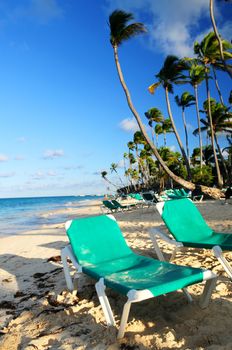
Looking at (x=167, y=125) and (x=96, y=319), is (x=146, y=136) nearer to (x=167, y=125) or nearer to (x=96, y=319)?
(x=96, y=319)

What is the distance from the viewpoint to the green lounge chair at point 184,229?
386cm

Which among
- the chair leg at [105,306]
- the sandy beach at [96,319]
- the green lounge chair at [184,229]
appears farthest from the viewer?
the green lounge chair at [184,229]

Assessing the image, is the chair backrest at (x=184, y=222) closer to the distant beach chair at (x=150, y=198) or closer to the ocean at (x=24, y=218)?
the ocean at (x=24, y=218)

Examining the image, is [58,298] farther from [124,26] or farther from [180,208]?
[124,26]

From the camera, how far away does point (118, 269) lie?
9.87 ft

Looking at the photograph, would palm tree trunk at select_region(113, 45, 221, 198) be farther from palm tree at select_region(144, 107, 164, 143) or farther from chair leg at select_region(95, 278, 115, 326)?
palm tree at select_region(144, 107, 164, 143)

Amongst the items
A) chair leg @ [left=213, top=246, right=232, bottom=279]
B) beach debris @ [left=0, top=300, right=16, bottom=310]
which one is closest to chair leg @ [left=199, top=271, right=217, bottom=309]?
chair leg @ [left=213, top=246, right=232, bottom=279]

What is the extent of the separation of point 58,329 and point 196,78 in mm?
24923

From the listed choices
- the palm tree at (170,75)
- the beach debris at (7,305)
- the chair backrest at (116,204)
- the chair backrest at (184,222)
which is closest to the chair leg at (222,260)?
the chair backrest at (184,222)

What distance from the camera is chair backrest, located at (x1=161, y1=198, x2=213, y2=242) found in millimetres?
4184

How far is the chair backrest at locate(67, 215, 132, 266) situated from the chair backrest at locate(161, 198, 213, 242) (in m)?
0.88

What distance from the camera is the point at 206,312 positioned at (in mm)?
2609

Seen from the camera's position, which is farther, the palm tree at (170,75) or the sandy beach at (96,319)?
the palm tree at (170,75)

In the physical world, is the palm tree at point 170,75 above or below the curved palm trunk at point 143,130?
above
